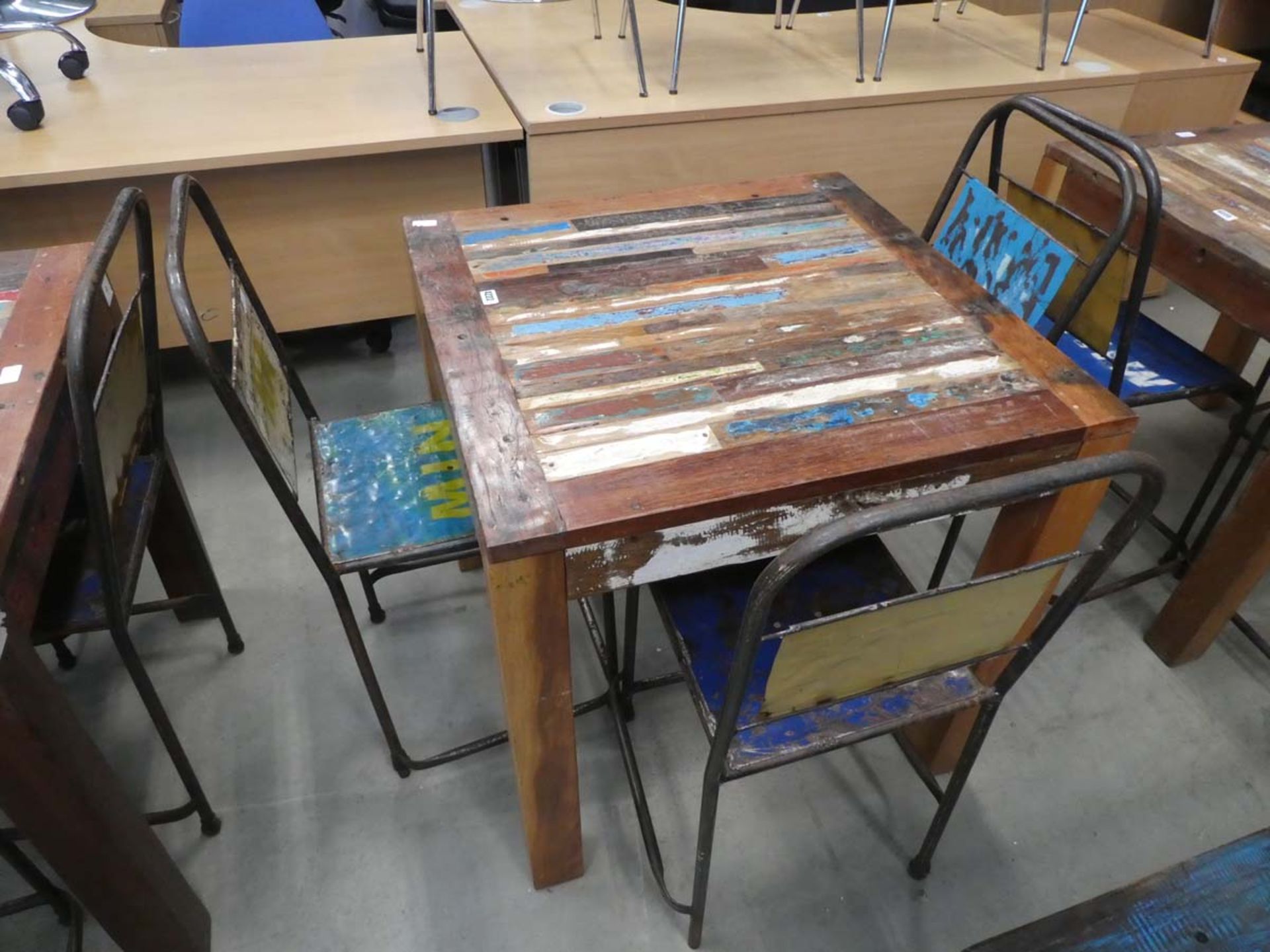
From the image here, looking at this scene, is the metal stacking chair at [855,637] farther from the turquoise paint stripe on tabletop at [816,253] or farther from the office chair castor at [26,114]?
the office chair castor at [26,114]

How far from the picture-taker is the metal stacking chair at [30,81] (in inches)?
65.5

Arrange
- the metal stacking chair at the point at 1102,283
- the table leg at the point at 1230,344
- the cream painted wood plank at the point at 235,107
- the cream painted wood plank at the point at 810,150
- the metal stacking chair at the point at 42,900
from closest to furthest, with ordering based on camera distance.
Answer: the metal stacking chair at the point at 42,900, the metal stacking chair at the point at 1102,283, the cream painted wood plank at the point at 235,107, the cream painted wood plank at the point at 810,150, the table leg at the point at 1230,344

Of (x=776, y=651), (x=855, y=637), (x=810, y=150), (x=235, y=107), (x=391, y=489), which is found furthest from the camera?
(x=810, y=150)

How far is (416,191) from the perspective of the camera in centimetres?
190

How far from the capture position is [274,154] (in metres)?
1.65

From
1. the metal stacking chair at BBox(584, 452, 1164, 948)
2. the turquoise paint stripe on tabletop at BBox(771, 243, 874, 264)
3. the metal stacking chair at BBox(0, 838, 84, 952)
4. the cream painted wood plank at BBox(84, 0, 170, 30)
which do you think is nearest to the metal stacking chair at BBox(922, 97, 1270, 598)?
the turquoise paint stripe on tabletop at BBox(771, 243, 874, 264)

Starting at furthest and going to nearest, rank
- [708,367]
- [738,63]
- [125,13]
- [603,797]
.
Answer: [125,13] < [738,63] < [603,797] < [708,367]

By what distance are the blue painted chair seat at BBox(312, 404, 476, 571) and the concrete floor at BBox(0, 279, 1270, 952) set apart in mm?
467

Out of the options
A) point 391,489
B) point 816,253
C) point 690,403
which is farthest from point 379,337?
point 690,403

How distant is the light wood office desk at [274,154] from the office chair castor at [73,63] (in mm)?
26

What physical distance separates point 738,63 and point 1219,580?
5.21ft

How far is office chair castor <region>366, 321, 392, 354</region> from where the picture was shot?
2314 millimetres

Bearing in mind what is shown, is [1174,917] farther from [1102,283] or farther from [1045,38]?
[1045,38]

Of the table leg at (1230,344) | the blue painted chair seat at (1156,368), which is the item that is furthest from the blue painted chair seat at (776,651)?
→ the table leg at (1230,344)
